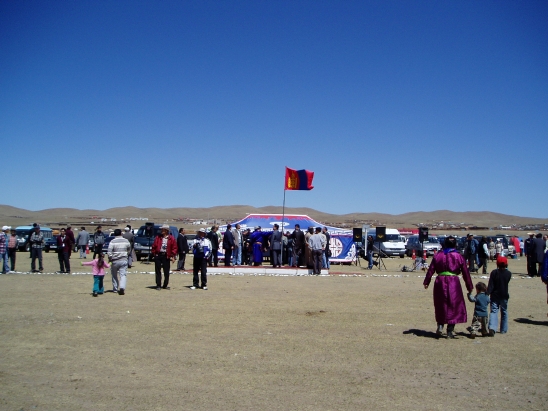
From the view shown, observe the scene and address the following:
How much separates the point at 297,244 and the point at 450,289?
45.8ft

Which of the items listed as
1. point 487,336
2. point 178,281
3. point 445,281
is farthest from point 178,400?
point 178,281

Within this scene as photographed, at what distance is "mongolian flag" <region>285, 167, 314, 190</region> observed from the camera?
2408 cm

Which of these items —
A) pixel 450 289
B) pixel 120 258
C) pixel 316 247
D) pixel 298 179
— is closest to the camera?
pixel 450 289

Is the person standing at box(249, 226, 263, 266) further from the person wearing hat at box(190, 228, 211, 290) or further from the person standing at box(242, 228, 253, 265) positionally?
the person wearing hat at box(190, 228, 211, 290)

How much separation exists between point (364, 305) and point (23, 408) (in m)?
8.70

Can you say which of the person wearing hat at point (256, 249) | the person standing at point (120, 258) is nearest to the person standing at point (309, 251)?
the person wearing hat at point (256, 249)

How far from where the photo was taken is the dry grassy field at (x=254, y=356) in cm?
589

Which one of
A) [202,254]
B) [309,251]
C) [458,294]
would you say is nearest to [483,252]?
[309,251]

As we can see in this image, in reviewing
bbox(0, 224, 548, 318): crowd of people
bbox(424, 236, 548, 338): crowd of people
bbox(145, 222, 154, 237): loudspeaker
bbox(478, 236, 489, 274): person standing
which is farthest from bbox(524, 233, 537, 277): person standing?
bbox(145, 222, 154, 237): loudspeaker

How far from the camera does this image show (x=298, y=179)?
79.8ft

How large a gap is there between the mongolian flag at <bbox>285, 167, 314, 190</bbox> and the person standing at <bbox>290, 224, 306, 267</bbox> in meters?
1.91

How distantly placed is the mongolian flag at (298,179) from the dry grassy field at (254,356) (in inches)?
431

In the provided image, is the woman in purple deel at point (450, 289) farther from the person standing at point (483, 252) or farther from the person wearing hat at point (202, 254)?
the person standing at point (483, 252)

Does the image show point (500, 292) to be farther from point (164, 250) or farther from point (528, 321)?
point (164, 250)
